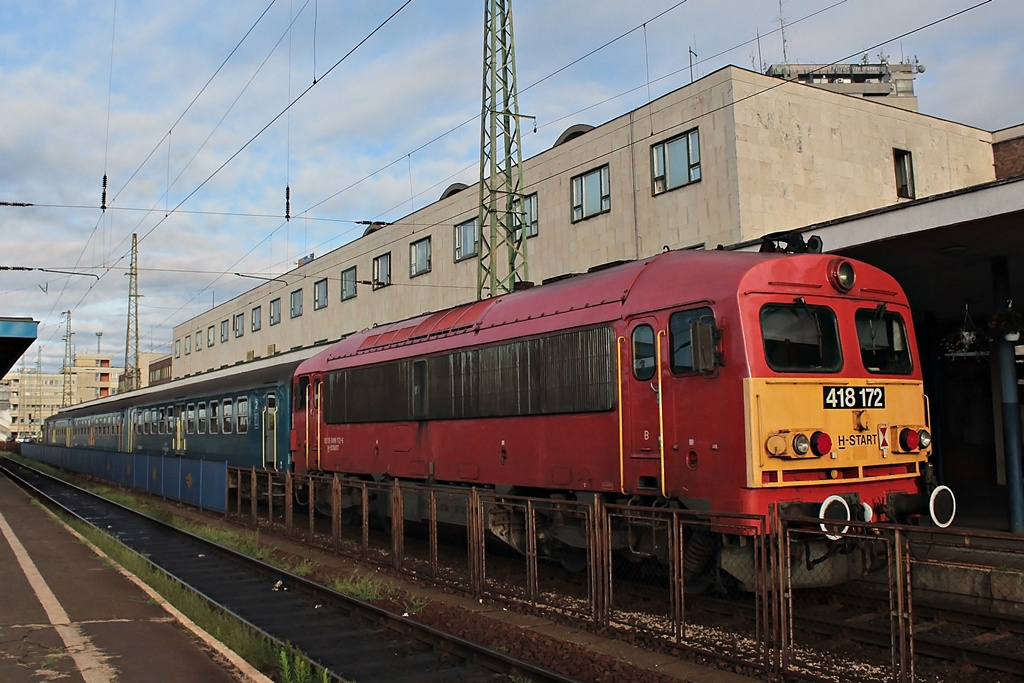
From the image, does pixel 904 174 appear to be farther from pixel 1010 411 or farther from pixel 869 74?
pixel 869 74

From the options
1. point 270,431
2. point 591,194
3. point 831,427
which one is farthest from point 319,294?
point 831,427

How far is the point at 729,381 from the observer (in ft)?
28.2

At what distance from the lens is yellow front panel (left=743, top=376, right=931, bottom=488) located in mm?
8320

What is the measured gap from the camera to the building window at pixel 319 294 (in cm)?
4631

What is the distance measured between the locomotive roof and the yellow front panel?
3.65 ft

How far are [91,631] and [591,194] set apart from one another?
2216cm

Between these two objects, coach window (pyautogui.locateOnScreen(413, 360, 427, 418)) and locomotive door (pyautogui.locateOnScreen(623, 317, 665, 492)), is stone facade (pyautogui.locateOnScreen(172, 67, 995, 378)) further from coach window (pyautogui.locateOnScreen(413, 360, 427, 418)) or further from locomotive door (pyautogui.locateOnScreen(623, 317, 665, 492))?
locomotive door (pyautogui.locateOnScreen(623, 317, 665, 492))

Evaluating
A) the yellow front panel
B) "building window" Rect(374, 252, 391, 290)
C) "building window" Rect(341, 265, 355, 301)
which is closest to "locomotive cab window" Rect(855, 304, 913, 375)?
the yellow front panel

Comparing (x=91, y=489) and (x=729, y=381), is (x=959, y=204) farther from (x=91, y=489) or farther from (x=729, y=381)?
(x=91, y=489)

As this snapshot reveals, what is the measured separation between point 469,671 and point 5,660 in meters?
4.14

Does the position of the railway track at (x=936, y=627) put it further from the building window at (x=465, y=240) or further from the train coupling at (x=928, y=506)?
the building window at (x=465, y=240)

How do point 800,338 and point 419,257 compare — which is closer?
point 800,338

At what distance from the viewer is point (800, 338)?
8961 mm

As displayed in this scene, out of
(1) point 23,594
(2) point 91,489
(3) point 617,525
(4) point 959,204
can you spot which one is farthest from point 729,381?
(2) point 91,489
